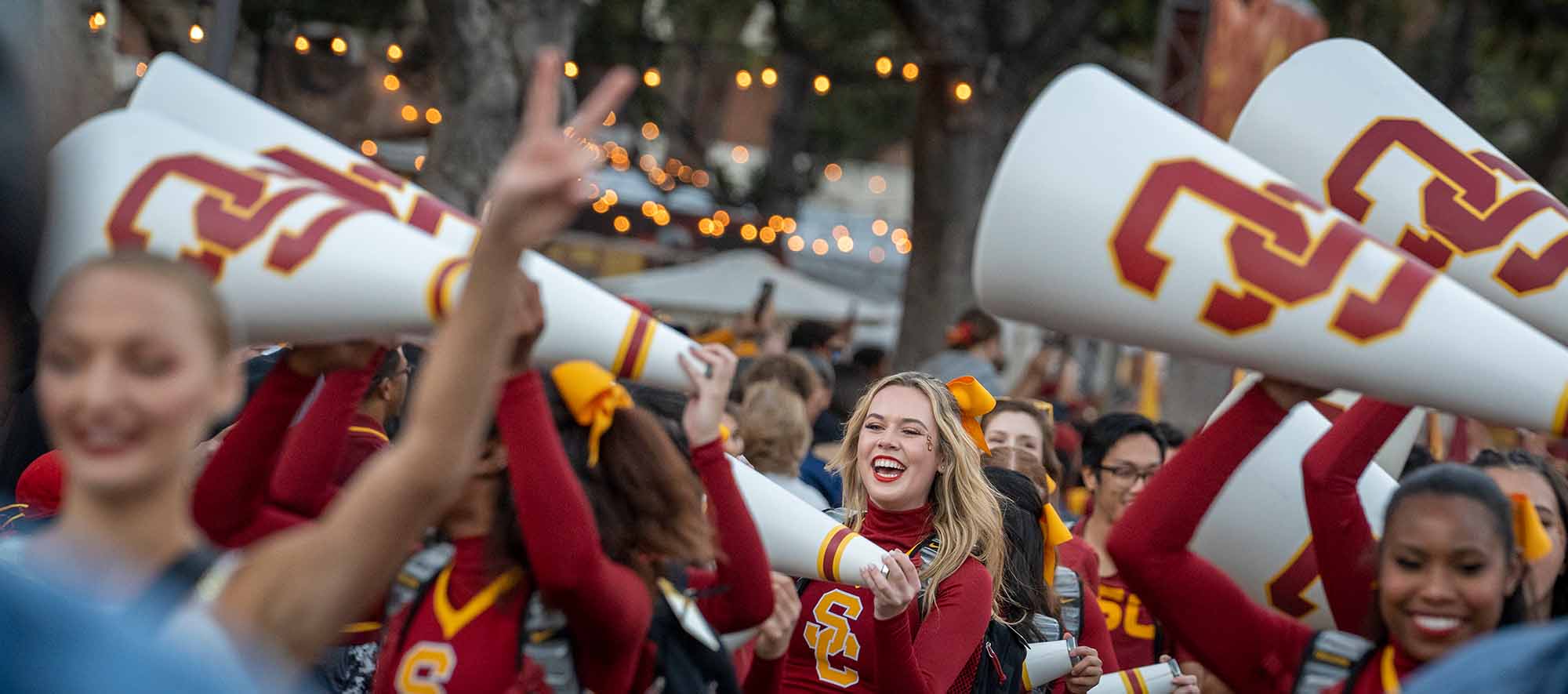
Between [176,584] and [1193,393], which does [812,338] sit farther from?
[176,584]

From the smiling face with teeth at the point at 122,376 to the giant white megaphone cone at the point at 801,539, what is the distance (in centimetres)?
182

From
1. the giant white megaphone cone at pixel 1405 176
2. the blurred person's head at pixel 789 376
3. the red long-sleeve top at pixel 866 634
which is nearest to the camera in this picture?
the giant white megaphone cone at pixel 1405 176

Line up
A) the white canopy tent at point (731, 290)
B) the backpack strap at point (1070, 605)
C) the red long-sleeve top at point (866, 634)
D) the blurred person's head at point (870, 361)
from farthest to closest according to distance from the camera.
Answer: the white canopy tent at point (731, 290), the blurred person's head at point (870, 361), the backpack strap at point (1070, 605), the red long-sleeve top at point (866, 634)

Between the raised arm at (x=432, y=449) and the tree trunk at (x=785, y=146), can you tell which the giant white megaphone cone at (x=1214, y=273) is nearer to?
the raised arm at (x=432, y=449)

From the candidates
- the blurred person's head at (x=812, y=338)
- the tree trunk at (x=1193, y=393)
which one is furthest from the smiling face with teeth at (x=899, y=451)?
the tree trunk at (x=1193, y=393)

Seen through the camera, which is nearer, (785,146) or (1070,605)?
(1070,605)

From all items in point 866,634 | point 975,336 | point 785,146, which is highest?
point 785,146

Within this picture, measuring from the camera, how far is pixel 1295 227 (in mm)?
2527

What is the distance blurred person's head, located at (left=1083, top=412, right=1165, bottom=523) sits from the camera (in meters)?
5.22

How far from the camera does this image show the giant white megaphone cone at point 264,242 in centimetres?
229

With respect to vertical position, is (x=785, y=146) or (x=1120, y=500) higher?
(x=785, y=146)

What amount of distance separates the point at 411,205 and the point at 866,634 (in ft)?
5.45

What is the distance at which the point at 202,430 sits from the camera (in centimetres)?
186

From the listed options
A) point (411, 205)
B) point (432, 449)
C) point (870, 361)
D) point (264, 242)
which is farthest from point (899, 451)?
point (870, 361)
